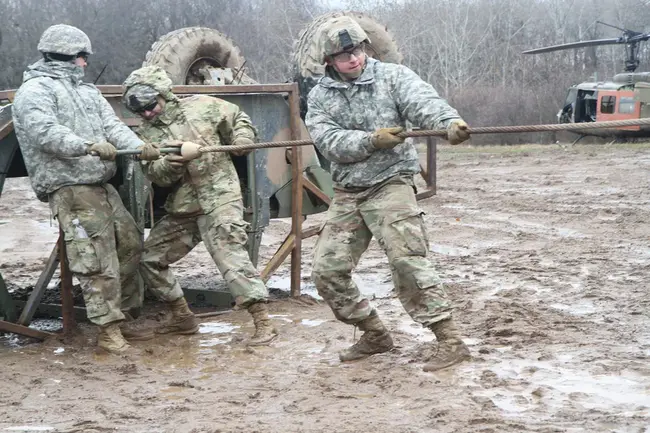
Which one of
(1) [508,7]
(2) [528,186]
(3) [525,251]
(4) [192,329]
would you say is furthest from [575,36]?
(4) [192,329]

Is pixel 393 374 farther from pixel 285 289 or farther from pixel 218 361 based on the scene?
pixel 285 289

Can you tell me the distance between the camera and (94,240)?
630 cm

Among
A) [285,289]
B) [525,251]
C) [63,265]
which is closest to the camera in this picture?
[63,265]

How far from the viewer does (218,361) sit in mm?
6031

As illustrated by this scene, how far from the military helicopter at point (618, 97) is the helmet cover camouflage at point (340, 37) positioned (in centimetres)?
1458

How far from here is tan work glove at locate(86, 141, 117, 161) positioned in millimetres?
5984

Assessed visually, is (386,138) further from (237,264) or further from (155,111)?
(155,111)

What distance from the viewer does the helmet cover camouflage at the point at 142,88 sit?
6.36 metres

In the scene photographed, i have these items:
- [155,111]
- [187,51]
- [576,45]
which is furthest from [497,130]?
[576,45]

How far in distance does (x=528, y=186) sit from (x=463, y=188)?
0.92m

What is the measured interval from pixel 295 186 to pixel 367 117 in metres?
2.12

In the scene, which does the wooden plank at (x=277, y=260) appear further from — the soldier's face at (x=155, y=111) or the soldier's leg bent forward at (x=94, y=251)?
the soldier's face at (x=155, y=111)

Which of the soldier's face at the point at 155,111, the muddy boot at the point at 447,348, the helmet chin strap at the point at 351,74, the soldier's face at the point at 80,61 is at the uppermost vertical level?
the soldier's face at the point at 80,61

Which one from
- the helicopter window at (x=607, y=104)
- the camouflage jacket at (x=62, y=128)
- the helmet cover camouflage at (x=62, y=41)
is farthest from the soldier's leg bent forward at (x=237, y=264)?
the helicopter window at (x=607, y=104)
